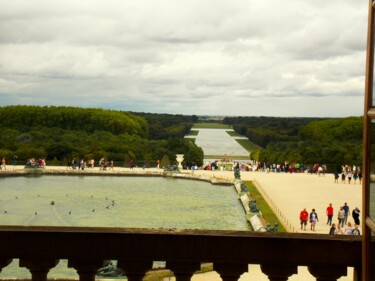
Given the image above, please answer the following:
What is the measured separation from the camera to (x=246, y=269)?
3.14 metres

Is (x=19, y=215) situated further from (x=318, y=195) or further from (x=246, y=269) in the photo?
(x=246, y=269)

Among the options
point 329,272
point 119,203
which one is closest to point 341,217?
point 119,203

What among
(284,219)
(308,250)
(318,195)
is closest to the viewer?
(308,250)

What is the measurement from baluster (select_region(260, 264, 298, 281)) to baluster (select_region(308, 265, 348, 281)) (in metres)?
0.10

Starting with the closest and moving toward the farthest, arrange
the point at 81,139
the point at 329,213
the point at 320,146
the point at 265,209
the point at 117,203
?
1. the point at 329,213
2. the point at 265,209
3. the point at 117,203
4. the point at 320,146
5. the point at 81,139

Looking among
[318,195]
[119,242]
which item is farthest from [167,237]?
[318,195]

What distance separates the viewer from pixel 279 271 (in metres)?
3.12

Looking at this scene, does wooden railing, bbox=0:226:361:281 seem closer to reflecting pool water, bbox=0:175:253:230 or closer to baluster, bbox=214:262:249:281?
baluster, bbox=214:262:249:281

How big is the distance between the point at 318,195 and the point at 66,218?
41.7 ft

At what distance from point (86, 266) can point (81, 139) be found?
6076 centimetres

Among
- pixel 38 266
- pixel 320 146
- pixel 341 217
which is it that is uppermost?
pixel 320 146

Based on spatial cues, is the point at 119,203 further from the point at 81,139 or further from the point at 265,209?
the point at 81,139

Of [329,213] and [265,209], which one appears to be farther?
[265,209]

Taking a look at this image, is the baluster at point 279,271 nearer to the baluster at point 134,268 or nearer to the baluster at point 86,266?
the baluster at point 134,268
